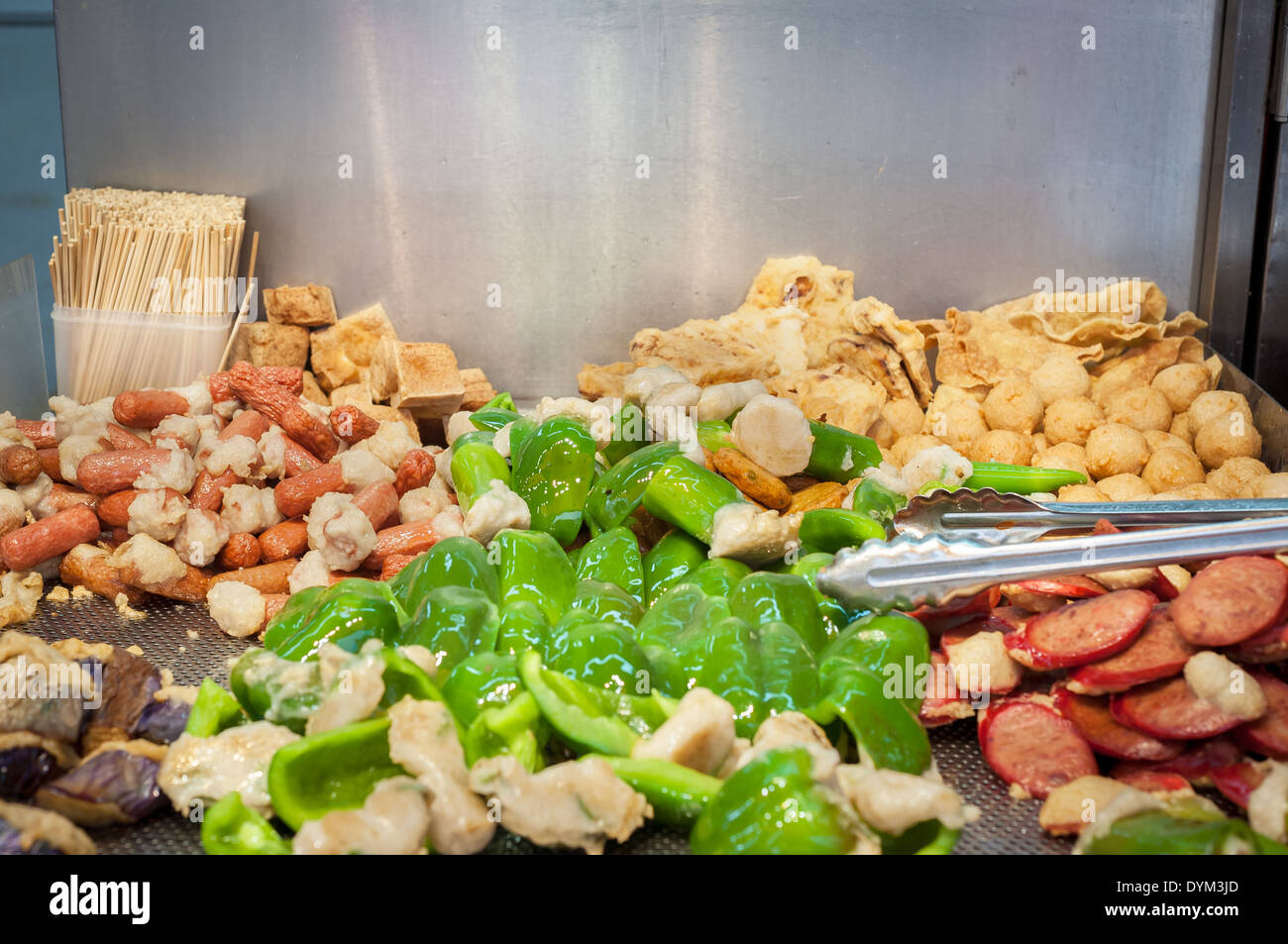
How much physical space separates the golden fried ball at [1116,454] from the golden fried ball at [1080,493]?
121 mm

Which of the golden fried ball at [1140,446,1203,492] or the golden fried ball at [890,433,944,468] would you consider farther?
the golden fried ball at [890,433,944,468]

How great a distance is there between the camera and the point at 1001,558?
48.2 inches

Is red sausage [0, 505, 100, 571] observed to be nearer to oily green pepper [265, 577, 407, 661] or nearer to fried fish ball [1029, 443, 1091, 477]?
oily green pepper [265, 577, 407, 661]

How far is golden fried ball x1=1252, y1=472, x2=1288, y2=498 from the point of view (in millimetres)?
1855

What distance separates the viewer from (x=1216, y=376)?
2299mm

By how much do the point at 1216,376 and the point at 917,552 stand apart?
149cm

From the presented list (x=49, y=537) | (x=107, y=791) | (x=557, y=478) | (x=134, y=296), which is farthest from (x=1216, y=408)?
(x=134, y=296)

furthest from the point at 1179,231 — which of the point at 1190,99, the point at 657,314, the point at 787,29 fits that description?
the point at 657,314

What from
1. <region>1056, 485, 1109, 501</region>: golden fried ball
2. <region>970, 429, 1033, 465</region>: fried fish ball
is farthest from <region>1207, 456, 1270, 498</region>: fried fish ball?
<region>970, 429, 1033, 465</region>: fried fish ball

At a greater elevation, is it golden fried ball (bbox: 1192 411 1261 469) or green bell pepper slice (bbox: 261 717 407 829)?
golden fried ball (bbox: 1192 411 1261 469)

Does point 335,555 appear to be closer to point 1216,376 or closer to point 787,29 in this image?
point 787,29

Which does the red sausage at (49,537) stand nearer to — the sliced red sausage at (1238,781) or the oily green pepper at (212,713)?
the oily green pepper at (212,713)

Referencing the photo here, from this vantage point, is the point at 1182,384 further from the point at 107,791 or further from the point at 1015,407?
the point at 107,791

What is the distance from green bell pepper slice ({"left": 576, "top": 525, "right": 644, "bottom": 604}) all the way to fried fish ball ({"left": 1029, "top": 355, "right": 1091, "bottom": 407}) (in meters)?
1.25
